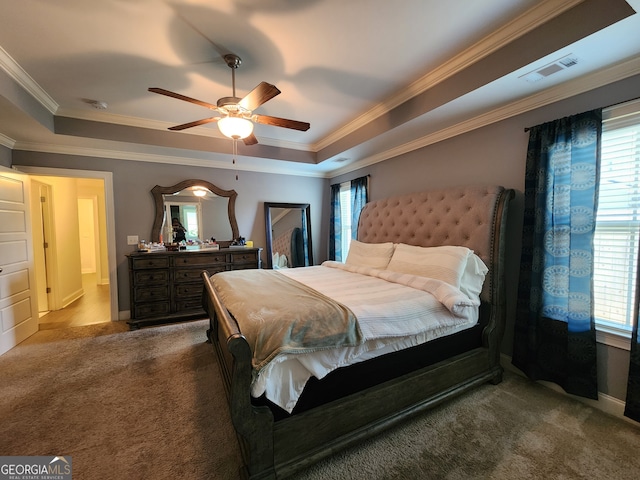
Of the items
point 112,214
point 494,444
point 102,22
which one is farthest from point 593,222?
point 112,214

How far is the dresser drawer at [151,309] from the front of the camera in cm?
354

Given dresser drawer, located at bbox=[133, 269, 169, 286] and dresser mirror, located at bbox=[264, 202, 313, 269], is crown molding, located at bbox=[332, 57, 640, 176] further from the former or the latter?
dresser drawer, located at bbox=[133, 269, 169, 286]

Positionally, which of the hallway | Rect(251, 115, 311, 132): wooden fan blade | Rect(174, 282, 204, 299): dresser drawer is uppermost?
Rect(251, 115, 311, 132): wooden fan blade

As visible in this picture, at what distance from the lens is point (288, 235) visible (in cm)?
500

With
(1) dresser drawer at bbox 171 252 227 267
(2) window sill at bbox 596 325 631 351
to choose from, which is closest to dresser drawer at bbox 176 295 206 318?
(1) dresser drawer at bbox 171 252 227 267

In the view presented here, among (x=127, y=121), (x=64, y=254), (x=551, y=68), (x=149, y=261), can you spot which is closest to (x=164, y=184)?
(x=127, y=121)

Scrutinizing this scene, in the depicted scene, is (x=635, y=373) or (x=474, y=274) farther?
(x=474, y=274)

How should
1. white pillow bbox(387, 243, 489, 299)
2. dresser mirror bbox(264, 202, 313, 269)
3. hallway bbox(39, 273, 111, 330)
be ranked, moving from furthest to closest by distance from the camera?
dresser mirror bbox(264, 202, 313, 269) < hallway bbox(39, 273, 111, 330) < white pillow bbox(387, 243, 489, 299)

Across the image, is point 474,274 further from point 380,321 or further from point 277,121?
point 277,121

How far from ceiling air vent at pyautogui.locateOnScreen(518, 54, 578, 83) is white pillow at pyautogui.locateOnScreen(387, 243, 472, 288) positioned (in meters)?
1.38

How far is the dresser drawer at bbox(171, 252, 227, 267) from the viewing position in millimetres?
3744

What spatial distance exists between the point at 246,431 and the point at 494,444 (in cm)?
154

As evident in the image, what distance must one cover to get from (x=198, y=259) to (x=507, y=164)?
13.0 ft

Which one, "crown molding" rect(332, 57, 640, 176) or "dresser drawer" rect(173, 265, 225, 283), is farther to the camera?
"dresser drawer" rect(173, 265, 225, 283)
